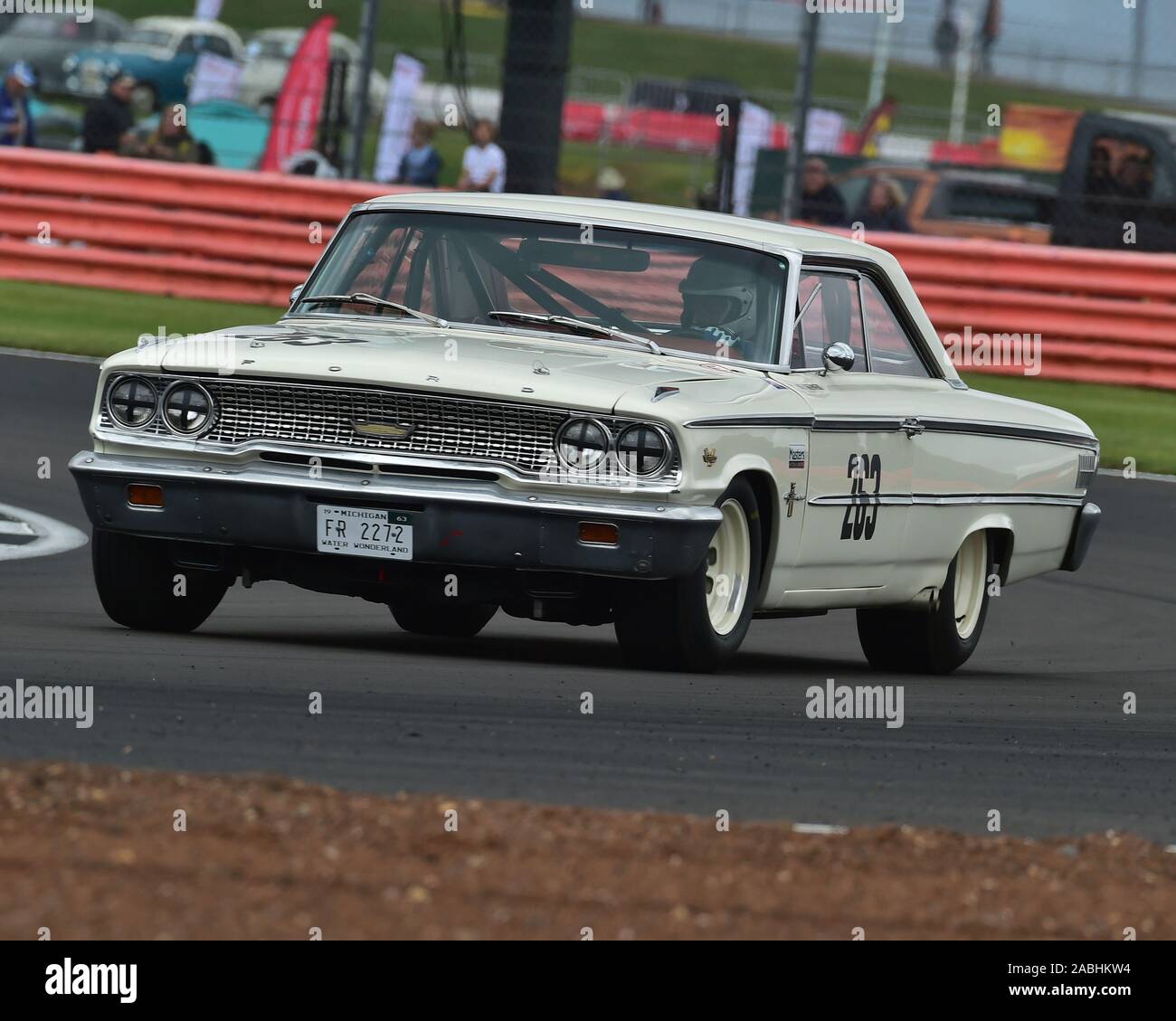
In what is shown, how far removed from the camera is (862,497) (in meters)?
8.26

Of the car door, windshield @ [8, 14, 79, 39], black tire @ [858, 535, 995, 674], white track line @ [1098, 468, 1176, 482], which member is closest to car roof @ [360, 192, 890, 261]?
the car door

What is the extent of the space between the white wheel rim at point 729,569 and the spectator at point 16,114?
16409 millimetres

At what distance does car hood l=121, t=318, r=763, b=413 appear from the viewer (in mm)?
7215

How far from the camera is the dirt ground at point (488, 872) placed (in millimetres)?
4137

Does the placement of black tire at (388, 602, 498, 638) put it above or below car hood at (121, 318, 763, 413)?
below

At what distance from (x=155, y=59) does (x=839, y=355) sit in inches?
1335

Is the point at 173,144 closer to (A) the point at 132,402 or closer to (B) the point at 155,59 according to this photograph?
(A) the point at 132,402

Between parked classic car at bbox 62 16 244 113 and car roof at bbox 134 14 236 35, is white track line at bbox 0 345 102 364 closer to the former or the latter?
parked classic car at bbox 62 16 244 113

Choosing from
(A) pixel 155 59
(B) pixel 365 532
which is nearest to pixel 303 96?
(B) pixel 365 532

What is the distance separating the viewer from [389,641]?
8.55 m

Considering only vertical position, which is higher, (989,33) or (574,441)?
(989,33)

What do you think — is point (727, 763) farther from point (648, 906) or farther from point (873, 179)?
point (873, 179)

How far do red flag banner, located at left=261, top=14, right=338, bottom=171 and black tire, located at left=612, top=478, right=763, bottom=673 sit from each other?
15079 mm
